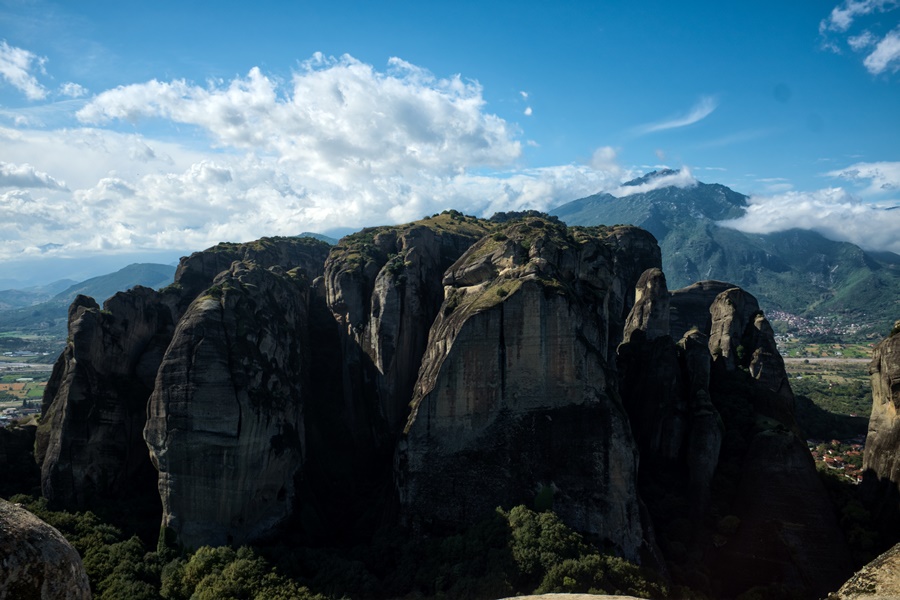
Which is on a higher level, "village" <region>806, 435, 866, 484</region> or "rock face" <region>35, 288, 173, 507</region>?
"rock face" <region>35, 288, 173, 507</region>

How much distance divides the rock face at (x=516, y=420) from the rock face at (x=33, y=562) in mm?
26984

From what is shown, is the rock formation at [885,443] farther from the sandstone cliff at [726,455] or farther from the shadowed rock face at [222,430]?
the shadowed rock face at [222,430]

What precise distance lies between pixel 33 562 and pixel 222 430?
28.2 metres

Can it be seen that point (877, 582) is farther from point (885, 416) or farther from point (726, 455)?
point (726, 455)

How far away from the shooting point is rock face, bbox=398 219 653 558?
34.4 metres

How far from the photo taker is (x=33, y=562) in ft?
28.0

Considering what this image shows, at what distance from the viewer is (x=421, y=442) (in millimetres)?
35906

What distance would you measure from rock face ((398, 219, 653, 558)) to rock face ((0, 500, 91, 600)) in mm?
26984

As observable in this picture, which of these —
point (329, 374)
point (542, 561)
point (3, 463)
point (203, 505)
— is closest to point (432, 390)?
point (542, 561)

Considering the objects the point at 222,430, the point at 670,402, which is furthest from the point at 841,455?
the point at 222,430

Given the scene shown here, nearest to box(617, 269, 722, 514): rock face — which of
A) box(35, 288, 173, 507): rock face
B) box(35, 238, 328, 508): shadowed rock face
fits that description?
box(35, 238, 328, 508): shadowed rock face

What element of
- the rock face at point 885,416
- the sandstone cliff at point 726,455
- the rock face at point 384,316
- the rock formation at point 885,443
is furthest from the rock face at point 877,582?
the rock face at point 384,316

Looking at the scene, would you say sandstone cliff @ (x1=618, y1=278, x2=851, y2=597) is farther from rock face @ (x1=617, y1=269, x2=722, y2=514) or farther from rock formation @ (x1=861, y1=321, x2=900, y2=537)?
rock formation @ (x1=861, y1=321, x2=900, y2=537)

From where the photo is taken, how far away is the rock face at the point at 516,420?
34.4 meters
